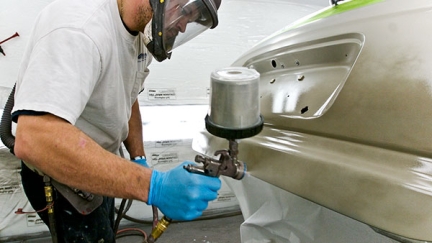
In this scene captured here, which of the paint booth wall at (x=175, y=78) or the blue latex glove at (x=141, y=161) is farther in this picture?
the paint booth wall at (x=175, y=78)

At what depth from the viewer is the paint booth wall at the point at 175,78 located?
220cm

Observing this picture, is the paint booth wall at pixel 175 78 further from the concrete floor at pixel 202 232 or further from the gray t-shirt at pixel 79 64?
the gray t-shirt at pixel 79 64

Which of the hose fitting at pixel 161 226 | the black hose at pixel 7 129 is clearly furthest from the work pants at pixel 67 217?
the hose fitting at pixel 161 226

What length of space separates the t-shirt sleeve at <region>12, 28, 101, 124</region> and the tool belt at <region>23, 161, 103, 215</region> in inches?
20.9

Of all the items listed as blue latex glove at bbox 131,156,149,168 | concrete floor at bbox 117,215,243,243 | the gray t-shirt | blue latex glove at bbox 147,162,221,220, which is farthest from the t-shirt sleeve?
concrete floor at bbox 117,215,243,243

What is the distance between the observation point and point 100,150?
86 cm

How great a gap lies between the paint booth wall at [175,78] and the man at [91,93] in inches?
52.0

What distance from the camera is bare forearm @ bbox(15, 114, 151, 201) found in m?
0.82

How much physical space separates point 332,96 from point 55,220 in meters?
1.25

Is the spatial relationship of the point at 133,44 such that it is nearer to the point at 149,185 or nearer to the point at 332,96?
the point at 149,185

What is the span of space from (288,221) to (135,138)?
1062mm

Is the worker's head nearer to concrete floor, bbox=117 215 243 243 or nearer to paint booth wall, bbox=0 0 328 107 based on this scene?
paint booth wall, bbox=0 0 328 107

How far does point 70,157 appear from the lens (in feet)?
2.72

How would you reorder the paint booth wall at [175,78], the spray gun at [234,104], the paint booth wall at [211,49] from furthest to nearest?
the paint booth wall at [211,49] < the paint booth wall at [175,78] < the spray gun at [234,104]
